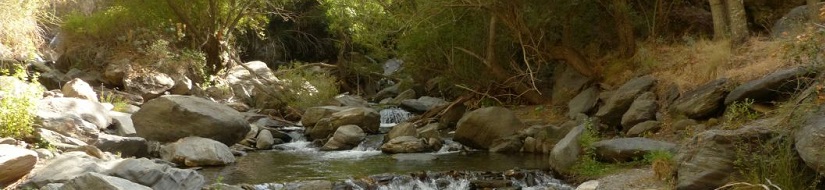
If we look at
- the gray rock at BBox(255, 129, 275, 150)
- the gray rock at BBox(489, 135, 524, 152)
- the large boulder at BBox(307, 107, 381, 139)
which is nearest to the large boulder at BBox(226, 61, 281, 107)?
the large boulder at BBox(307, 107, 381, 139)

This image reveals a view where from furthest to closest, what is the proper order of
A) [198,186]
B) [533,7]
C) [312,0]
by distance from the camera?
[312,0], [533,7], [198,186]

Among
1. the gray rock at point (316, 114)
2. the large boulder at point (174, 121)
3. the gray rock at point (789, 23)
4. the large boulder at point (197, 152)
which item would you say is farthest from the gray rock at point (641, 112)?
the large boulder at point (174, 121)

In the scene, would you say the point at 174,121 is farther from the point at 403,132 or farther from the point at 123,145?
the point at 403,132

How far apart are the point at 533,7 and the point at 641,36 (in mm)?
3180

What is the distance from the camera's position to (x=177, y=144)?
11984mm

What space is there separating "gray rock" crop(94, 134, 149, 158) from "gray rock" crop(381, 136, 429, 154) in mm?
4077

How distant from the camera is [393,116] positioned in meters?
18.7

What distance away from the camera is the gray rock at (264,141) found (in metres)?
14.4

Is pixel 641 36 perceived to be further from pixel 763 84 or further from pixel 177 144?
pixel 177 144

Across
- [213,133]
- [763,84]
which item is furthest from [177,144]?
[763,84]

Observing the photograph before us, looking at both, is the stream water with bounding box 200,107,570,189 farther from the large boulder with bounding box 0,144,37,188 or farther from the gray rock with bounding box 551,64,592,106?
the gray rock with bounding box 551,64,592,106

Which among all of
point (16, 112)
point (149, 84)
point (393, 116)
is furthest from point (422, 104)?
point (16, 112)

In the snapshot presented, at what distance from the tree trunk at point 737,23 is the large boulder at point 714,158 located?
6250 millimetres

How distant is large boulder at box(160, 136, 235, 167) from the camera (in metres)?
11.6
